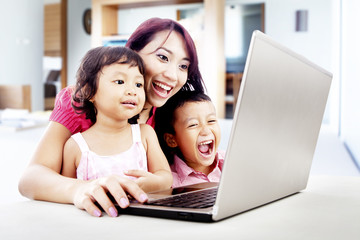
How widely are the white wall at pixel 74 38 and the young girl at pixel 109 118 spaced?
714cm

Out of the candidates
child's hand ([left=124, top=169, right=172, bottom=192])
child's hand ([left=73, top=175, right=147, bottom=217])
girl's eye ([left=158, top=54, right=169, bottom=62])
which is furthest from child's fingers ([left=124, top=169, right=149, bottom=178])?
girl's eye ([left=158, top=54, right=169, bottom=62])

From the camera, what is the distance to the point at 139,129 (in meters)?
1.01

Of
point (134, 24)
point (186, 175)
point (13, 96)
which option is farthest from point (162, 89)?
point (134, 24)

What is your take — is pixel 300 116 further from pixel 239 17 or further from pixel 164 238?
pixel 239 17

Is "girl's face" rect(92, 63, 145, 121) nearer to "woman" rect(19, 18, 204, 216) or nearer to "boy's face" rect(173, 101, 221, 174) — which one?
"woman" rect(19, 18, 204, 216)

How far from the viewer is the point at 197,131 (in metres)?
1.18

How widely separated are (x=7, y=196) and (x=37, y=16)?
5396mm

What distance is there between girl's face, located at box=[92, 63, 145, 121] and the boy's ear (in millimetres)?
307

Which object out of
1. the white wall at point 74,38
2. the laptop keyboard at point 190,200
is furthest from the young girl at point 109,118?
the white wall at point 74,38

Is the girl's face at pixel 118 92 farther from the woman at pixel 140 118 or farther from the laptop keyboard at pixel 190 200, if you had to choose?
the laptop keyboard at pixel 190 200

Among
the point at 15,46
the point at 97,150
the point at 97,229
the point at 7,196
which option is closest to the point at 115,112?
the point at 97,150

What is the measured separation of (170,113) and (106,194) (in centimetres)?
61

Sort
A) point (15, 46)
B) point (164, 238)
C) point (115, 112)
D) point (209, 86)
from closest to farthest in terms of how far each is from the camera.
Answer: point (164, 238)
point (115, 112)
point (209, 86)
point (15, 46)

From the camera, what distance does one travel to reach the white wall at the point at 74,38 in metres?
7.89
